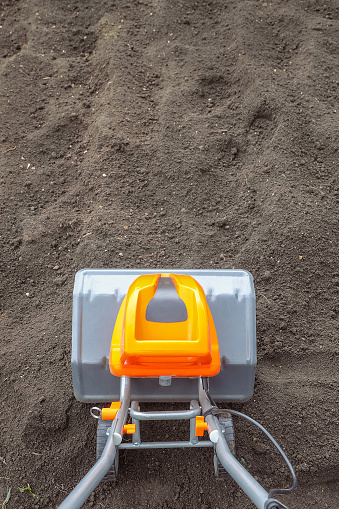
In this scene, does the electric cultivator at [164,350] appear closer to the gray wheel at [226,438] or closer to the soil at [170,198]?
the gray wheel at [226,438]

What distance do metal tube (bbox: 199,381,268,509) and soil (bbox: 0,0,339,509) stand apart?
432mm

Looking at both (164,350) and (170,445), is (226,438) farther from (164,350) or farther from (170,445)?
(164,350)

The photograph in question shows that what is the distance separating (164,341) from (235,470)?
0.40 meters

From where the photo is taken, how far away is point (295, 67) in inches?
115

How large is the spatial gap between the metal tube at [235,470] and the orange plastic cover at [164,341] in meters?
0.13

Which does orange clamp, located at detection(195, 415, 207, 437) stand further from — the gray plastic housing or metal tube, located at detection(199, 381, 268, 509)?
the gray plastic housing

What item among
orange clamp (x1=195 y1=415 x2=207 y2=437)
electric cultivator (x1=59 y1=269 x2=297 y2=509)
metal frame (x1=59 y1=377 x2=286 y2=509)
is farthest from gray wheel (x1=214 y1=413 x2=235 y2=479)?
orange clamp (x1=195 y1=415 x2=207 y2=437)

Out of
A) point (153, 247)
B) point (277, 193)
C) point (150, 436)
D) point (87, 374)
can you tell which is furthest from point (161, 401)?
point (277, 193)

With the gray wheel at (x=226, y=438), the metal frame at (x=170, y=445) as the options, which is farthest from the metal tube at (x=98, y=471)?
the gray wheel at (x=226, y=438)

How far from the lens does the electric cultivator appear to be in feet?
4.70

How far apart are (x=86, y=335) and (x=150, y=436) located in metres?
0.48

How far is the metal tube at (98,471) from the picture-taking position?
1.03 m

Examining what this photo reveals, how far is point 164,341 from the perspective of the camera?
141 centimetres

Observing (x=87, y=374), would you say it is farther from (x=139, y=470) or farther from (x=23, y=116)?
(x=23, y=116)
